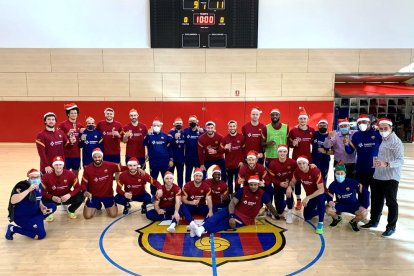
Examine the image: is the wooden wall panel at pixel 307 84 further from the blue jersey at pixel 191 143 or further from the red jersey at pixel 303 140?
the blue jersey at pixel 191 143

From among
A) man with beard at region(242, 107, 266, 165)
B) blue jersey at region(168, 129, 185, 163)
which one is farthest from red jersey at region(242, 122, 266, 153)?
blue jersey at region(168, 129, 185, 163)

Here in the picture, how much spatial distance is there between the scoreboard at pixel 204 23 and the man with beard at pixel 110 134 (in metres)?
6.61

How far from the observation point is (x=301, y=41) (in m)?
13.7

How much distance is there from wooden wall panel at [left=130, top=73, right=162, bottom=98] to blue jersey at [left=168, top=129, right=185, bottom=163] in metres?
6.94

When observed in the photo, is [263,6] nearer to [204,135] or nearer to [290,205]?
[204,135]

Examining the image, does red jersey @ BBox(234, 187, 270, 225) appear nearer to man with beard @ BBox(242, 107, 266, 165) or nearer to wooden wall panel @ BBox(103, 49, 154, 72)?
man with beard @ BBox(242, 107, 266, 165)

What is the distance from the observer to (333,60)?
13.9 meters

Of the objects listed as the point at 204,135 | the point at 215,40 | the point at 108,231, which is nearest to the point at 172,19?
the point at 215,40

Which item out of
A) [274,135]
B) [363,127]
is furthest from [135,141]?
[363,127]

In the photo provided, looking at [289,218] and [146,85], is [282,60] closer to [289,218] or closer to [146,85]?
[146,85]

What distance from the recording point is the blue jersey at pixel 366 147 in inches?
235

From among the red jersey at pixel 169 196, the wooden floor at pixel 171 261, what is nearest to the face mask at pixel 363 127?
the wooden floor at pixel 171 261

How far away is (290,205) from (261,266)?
6.55ft

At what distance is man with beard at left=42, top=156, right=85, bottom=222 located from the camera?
6098mm
